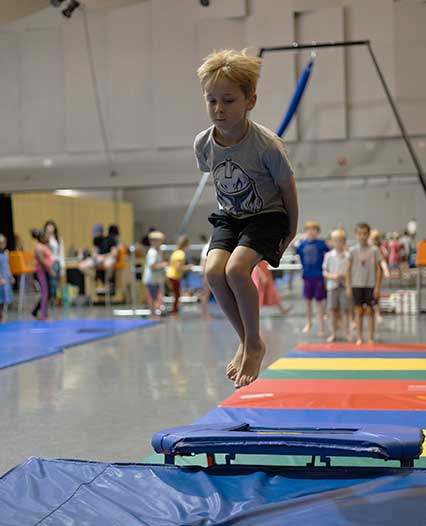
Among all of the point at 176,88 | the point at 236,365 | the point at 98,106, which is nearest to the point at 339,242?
the point at 236,365

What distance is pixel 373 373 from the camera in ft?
21.8

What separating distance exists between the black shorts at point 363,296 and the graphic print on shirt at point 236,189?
5240 mm

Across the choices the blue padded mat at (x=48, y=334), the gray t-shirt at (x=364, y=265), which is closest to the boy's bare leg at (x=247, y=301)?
the blue padded mat at (x=48, y=334)

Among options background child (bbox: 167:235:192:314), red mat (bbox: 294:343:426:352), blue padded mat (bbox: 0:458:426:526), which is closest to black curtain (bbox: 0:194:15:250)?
background child (bbox: 167:235:192:314)

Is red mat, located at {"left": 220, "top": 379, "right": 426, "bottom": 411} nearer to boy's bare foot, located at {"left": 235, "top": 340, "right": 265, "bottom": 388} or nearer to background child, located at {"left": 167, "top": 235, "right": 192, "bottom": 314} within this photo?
boy's bare foot, located at {"left": 235, "top": 340, "right": 265, "bottom": 388}

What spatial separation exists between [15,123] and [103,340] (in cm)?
724

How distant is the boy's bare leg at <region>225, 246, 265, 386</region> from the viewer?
338 cm

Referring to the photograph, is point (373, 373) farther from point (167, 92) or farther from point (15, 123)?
point (15, 123)

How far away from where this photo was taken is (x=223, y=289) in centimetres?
350

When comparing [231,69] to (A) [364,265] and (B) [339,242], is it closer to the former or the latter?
(A) [364,265]

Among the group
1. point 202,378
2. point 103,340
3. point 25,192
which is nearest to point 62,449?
point 202,378

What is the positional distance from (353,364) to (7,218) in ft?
33.7

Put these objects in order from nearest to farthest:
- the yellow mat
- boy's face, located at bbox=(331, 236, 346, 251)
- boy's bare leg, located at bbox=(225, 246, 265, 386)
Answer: boy's bare leg, located at bbox=(225, 246, 265, 386)
the yellow mat
boy's face, located at bbox=(331, 236, 346, 251)

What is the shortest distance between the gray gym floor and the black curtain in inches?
237
